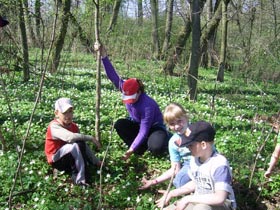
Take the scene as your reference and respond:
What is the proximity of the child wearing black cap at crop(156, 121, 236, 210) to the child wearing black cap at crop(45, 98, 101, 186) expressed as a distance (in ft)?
4.81

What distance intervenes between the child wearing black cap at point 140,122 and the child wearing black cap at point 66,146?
0.69 m

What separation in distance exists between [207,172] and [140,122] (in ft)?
7.37

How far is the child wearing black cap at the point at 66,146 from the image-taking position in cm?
A: 419

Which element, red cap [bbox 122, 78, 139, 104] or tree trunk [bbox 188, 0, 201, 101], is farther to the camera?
tree trunk [bbox 188, 0, 201, 101]

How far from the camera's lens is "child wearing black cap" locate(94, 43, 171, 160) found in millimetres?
4758

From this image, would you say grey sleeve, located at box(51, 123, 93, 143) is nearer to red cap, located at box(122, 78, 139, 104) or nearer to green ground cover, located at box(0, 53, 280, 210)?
green ground cover, located at box(0, 53, 280, 210)

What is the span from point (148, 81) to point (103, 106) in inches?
194

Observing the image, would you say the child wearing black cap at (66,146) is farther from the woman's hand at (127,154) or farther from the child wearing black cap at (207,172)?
the child wearing black cap at (207,172)

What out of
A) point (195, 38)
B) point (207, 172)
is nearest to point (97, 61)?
point (207, 172)

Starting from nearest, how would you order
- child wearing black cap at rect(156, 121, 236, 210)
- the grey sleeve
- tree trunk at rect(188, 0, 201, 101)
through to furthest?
1. child wearing black cap at rect(156, 121, 236, 210)
2. the grey sleeve
3. tree trunk at rect(188, 0, 201, 101)

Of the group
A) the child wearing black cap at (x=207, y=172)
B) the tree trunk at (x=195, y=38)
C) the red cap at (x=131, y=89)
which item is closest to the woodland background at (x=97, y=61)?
the tree trunk at (x=195, y=38)

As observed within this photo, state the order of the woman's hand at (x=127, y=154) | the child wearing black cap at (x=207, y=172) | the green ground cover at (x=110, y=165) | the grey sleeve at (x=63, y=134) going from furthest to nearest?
1. the woman's hand at (x=127, y=154)
2. the grey sleeve at (x=63, y=134)
3. the green ground cover at (x=110, y=165)
4. the child wearing black cap at (x=207, y=172)

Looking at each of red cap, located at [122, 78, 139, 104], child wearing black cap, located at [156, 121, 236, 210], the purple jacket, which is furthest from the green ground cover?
red cap, located at [122, 78, 139, 104]

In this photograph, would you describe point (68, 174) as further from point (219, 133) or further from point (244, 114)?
point (244, 114)
